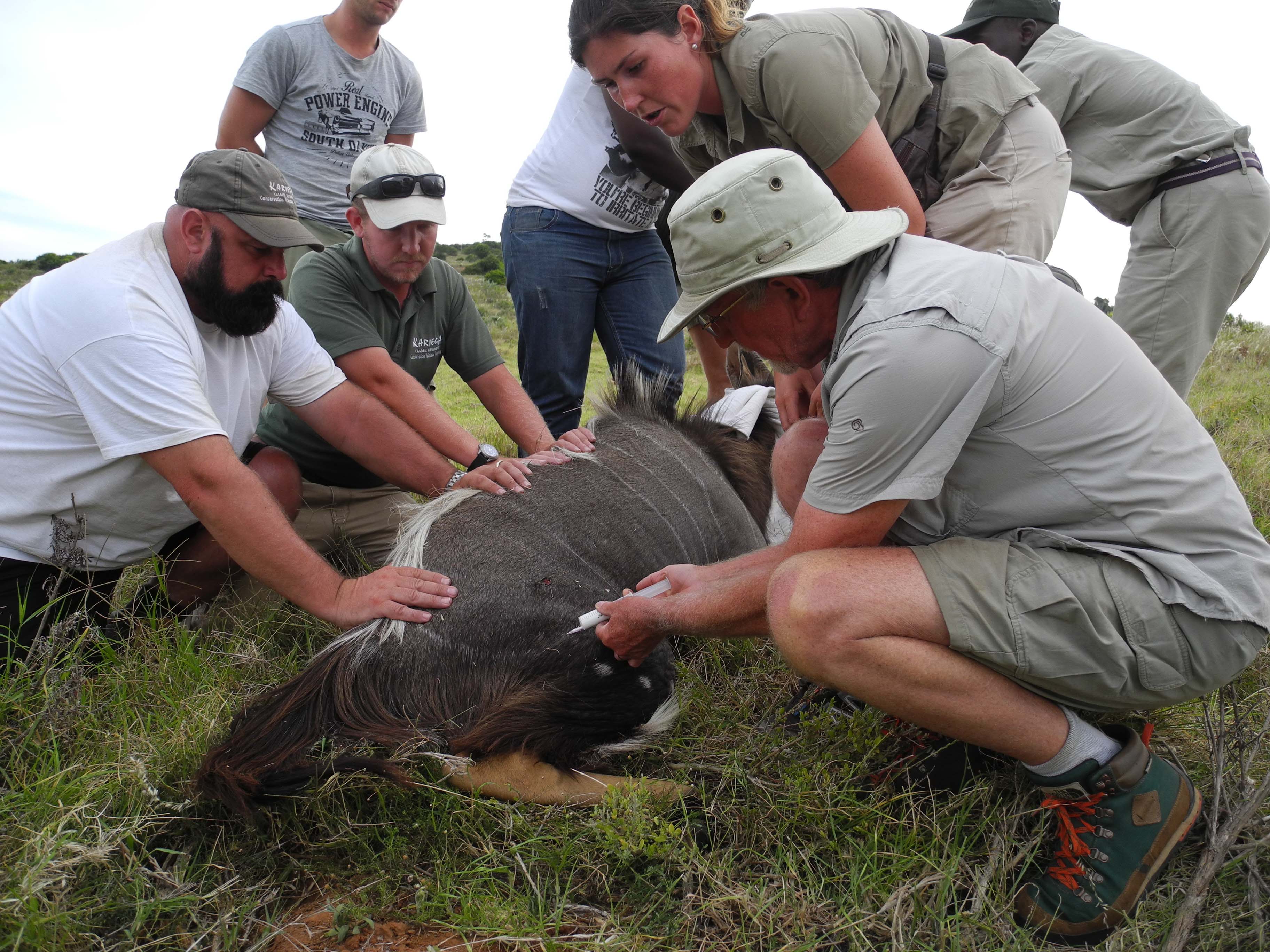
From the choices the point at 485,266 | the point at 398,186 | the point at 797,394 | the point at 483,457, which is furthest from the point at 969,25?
the point at 485,266

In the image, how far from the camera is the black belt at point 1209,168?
11.0 feet

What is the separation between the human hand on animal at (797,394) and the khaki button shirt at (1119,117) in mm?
1402

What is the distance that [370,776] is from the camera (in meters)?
2.33

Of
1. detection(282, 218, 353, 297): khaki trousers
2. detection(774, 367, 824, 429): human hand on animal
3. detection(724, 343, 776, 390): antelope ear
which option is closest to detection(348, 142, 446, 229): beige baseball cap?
detection(282, 218, 353, 297): khaki trousers

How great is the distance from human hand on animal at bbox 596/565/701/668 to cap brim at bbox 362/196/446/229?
205 centimetres

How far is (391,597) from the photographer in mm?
2730

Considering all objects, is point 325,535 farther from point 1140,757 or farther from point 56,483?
point 1140,757

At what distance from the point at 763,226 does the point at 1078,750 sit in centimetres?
144

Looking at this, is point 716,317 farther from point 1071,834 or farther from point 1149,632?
point 1071,834

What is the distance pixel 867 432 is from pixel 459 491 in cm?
172

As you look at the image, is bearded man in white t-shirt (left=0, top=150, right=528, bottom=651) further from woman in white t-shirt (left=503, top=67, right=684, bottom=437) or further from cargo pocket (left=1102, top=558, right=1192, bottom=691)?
cargo pocket (left=1102, top=558, right=1192, bottom=691)

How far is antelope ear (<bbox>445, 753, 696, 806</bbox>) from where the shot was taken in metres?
2.38

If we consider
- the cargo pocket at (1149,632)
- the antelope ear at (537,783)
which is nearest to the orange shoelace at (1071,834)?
the cargo pocket at (1149,632)

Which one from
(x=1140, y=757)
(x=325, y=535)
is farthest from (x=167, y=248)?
(x=1140, y=757)
